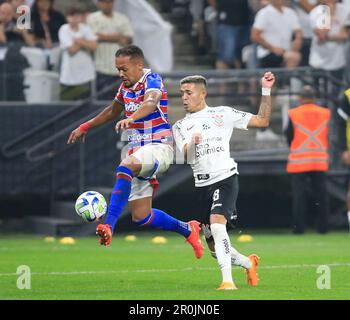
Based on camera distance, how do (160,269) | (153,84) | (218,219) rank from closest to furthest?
(218,219) < (153,84) < (160,269)

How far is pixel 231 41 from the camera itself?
22.2 meters

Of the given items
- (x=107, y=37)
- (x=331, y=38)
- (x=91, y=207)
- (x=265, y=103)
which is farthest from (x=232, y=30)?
(x=265, y=103)

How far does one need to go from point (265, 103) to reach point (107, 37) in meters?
9.71

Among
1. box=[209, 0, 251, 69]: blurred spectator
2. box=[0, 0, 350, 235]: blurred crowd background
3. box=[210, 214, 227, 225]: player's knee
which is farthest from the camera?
box=[209, 0, 251, 69]: blurred spectator

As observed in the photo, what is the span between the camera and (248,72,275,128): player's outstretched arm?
11648 mm

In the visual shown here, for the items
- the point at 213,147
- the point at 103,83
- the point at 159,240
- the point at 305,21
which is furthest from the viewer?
the point at 305,21

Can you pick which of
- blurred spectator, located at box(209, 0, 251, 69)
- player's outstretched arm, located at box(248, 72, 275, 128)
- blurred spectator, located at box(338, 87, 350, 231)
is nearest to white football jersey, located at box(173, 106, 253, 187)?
player's outstretched arm, located at box(248, 72, 275, 128)

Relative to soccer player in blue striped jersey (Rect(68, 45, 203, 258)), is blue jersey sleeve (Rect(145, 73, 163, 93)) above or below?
above

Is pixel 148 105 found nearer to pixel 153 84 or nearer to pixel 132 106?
pixel 153 84

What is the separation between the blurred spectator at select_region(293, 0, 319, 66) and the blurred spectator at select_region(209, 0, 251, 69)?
3.32 ft

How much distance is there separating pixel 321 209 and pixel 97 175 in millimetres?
3727

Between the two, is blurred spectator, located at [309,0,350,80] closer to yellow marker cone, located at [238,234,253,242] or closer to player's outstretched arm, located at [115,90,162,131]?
yellow marker cone, located at [238,234,253,242]

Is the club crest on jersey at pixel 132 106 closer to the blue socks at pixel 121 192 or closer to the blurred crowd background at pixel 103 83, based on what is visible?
the blue socks at pixel 121 192
